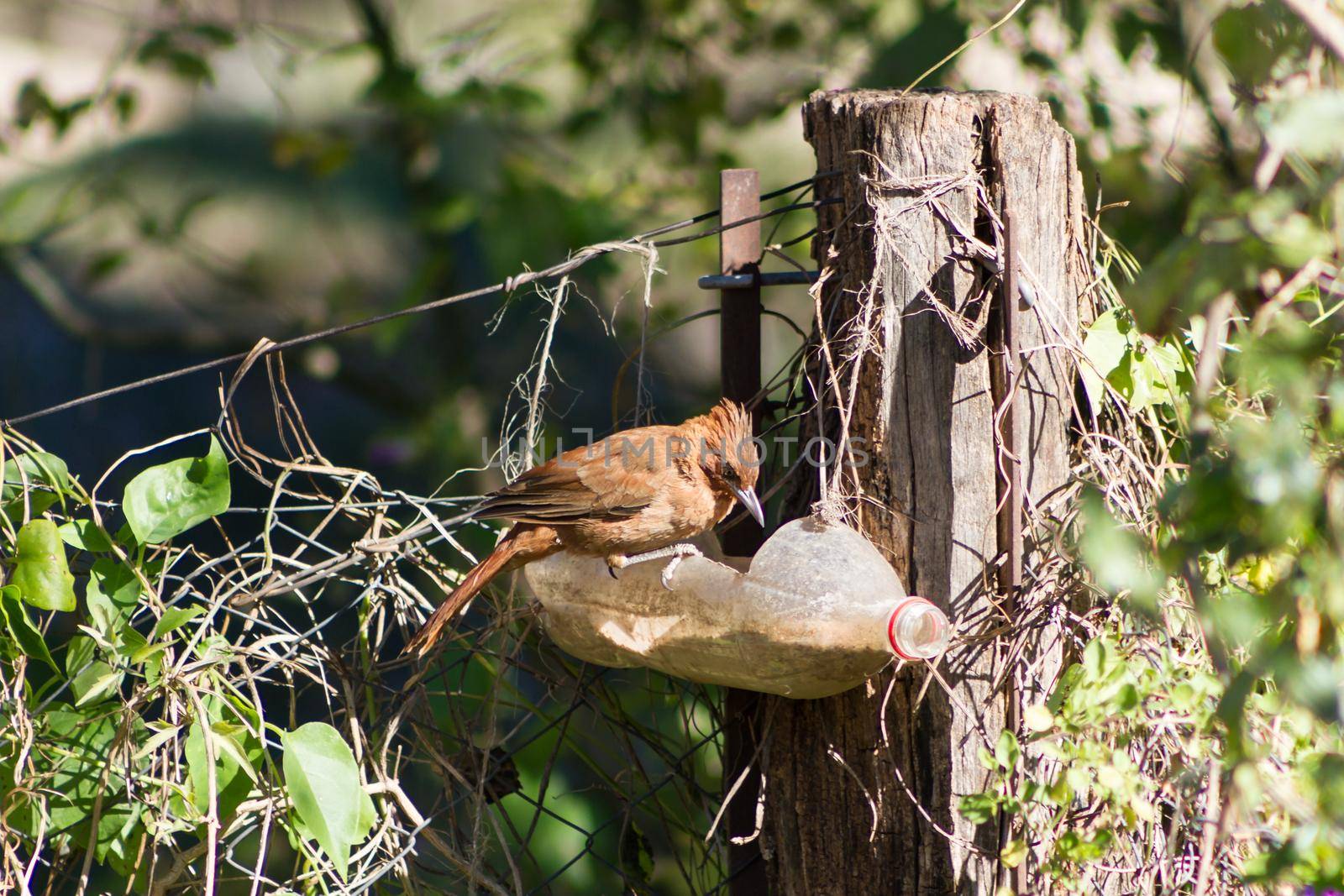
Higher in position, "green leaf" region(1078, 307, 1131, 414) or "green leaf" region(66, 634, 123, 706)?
"green leaf" region(1078, 307, 1131, 414)

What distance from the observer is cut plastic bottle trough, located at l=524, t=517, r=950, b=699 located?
220cm

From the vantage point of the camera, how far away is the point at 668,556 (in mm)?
2789

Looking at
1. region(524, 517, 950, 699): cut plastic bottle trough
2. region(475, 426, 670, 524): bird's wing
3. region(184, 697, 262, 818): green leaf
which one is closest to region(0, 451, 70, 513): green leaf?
region(184, 697, 262, 818): green leaf

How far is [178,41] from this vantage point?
18.9 ft

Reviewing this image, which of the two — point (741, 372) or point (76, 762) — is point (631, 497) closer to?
point (741, 372)

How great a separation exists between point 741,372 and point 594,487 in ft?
1.60

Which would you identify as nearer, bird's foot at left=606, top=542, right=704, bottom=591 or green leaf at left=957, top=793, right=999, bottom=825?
green leaf at left=957, top=793, right=999, bottom=825

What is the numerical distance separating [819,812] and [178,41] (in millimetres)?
5091

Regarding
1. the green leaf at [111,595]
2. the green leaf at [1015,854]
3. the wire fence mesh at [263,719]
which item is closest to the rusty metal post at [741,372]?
the wire fence mesh at [263,719]

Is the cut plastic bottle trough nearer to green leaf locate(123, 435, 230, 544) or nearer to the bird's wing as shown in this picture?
the bird's wing

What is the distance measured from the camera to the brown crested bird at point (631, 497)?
2824 mm

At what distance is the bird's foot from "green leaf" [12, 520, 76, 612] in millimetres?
1178

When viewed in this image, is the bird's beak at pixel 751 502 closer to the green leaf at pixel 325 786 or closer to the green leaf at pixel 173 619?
the green leaf at pixel 325 786

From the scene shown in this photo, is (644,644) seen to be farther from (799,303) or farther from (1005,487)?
(799,303)
